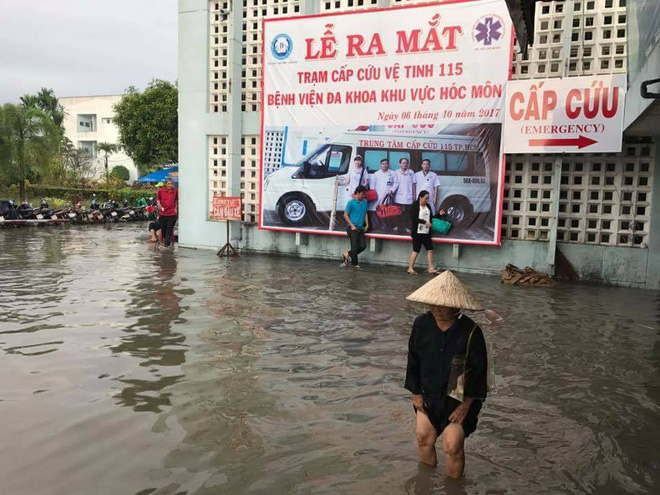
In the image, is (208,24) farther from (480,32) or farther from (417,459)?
(417,459)

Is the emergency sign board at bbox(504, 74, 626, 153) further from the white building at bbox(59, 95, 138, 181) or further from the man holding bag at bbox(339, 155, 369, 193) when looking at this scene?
the white building at bbox(59, 95, 138, 181)

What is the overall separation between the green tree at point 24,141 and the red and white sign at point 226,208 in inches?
678

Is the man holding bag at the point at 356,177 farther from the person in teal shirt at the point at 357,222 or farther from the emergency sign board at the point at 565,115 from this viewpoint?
the emergency sign board at the point at 565,115

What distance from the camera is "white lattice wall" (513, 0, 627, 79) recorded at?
919 cm

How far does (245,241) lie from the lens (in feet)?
41.0

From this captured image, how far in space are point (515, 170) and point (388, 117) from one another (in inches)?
97.7

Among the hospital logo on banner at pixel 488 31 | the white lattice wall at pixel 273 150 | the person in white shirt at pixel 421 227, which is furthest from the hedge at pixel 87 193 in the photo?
the hospital logo on banner at pixel 488 31

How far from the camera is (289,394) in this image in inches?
173

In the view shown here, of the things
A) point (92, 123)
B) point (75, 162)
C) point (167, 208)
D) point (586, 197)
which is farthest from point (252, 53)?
point (92, 123)

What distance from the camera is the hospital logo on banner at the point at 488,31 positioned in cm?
960

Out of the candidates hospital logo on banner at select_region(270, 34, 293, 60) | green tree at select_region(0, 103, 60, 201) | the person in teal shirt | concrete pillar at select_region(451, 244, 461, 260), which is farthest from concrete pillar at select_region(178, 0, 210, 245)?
green tree at select_region(0, 103, 60, 201)

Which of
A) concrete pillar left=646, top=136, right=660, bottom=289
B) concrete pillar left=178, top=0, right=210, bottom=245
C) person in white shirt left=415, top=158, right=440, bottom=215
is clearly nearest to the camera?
concrete pillar left=646, top=136, right=660, bottom=289

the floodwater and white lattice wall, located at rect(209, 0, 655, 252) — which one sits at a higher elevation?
white lattice wall, located at rect(209, 0, 655, 252)

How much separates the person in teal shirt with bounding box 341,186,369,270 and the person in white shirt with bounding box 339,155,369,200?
20 cm
